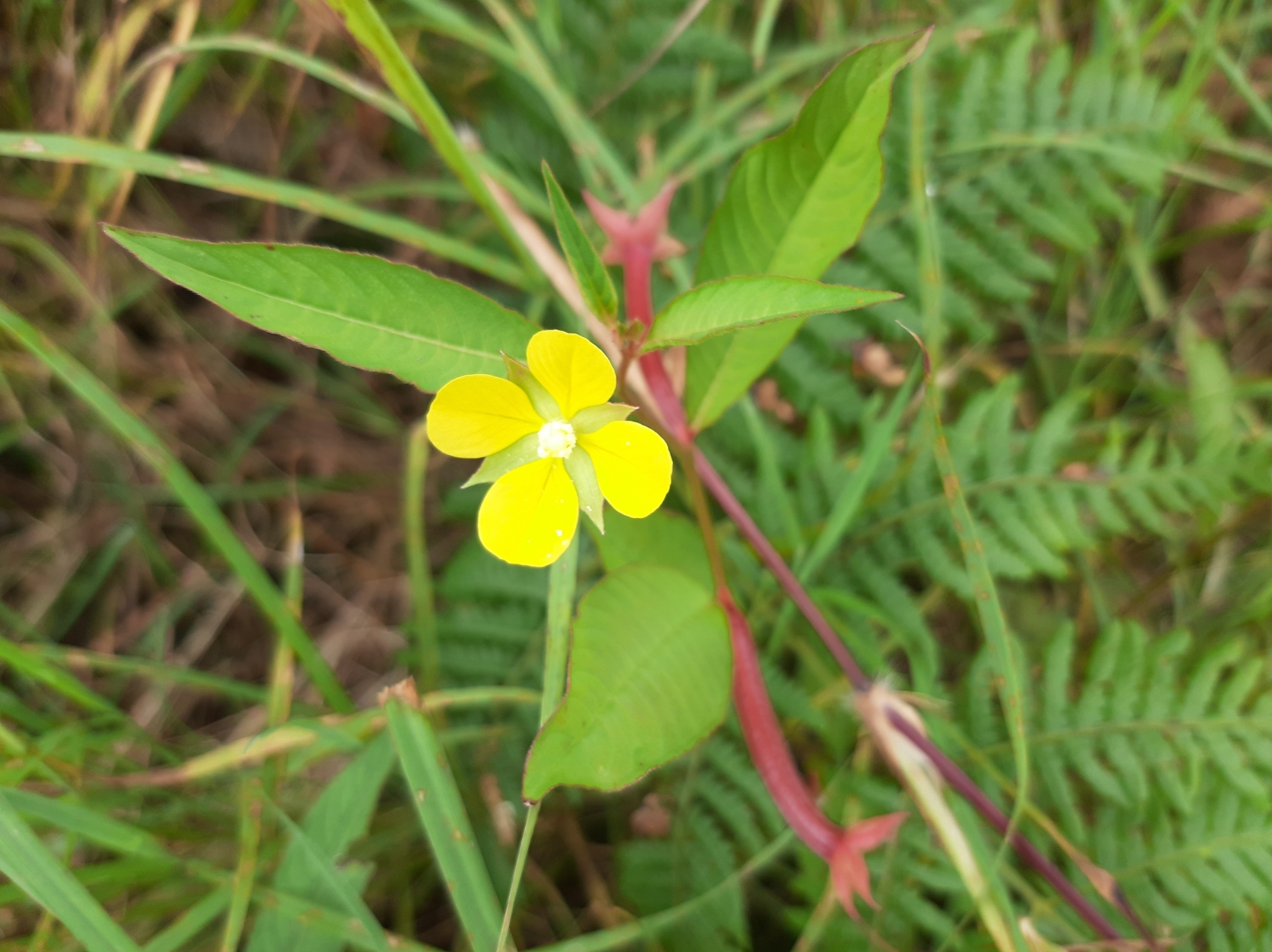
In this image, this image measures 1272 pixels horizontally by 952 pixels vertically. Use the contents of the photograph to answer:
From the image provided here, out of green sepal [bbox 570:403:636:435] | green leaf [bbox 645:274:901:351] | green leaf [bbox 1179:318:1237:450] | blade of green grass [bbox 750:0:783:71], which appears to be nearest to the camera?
green leaf [bbox 645:274:901:351]

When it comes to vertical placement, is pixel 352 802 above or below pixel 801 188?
below

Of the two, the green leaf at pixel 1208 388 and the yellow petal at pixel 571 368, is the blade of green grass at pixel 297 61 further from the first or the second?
the green leaf at pixel 1208 388

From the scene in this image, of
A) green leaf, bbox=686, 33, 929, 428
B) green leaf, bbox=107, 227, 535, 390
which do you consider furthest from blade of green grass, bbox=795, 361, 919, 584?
green leaf, bbox=107, 227, 535, 390

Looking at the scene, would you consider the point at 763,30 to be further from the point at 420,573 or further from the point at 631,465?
the point at 420,573

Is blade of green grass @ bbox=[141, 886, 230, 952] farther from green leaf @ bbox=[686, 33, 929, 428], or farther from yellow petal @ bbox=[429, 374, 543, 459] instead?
green leaf @ bbox=[686, 33, 929, 428]

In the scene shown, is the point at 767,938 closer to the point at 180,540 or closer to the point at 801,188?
the point at 801,188

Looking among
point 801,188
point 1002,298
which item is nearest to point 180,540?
point 801,188
